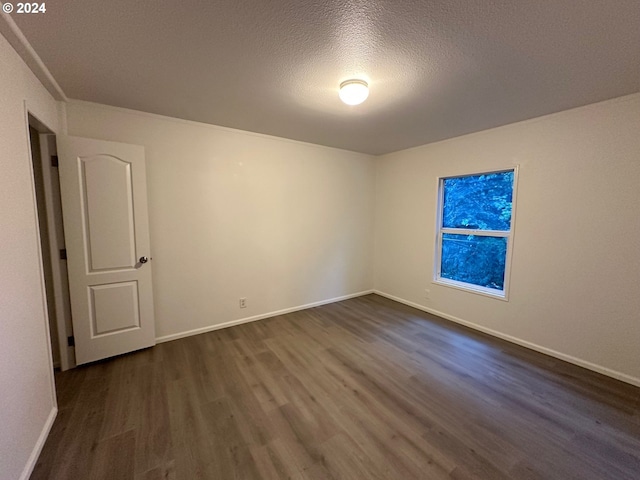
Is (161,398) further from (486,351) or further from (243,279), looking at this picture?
(486,351)

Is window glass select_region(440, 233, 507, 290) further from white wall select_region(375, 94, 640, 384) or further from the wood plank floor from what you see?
the wood plank floor

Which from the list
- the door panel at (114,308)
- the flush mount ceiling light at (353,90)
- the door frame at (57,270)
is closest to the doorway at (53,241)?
the door frame at (57,270)

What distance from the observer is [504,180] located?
3018 millimetres

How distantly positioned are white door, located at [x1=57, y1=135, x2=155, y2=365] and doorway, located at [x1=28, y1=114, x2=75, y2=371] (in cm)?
9

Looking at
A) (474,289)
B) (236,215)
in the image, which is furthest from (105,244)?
(474,289)

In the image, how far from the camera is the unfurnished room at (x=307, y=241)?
1.42 meters

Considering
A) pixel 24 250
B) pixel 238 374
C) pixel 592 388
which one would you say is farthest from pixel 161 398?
pixel 592 388

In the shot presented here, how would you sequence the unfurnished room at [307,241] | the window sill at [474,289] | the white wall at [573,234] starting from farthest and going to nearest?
the window sill at [474,289] < the white wall at [573,234] < the unfurnished room at [307,241]

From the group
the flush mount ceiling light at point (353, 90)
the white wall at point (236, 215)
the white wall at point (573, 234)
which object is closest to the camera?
the flush mount ceiling light at point (353, 90)

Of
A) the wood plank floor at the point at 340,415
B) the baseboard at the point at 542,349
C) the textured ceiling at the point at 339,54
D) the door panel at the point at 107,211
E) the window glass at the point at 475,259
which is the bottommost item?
the wood plank floor at the point at 340,415

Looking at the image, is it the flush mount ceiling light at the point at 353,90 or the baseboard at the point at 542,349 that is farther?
the baseboard at the point at 542,349

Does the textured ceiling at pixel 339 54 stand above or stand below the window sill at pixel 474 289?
above

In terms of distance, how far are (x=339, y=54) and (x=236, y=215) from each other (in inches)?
84.9

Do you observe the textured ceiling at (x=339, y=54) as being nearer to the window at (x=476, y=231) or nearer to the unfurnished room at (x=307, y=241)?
the unfurnished room at (x=307, y=241)
